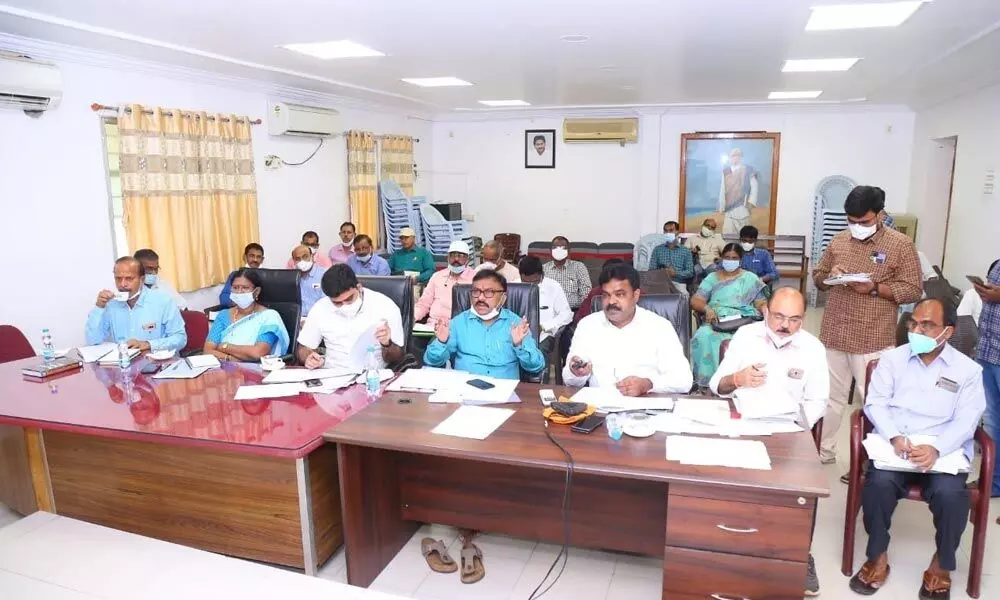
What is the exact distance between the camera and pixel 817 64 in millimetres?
5492

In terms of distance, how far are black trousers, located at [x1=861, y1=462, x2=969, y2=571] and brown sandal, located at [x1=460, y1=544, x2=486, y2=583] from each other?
5.24 feet

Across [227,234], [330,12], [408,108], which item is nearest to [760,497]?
[330,12]

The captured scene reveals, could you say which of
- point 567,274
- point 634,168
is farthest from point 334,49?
point 634,168

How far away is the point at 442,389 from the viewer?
2865 mm

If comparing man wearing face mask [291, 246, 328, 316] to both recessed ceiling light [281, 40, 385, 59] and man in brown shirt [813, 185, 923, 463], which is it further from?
man in brown shirt [813, 185, 923, 463]

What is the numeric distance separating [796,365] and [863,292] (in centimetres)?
104

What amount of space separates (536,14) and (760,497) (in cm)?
285

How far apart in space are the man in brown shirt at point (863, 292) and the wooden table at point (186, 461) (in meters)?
2.60

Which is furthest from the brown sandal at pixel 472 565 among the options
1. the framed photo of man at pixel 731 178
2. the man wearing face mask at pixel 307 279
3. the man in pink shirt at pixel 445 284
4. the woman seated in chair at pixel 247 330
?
the framed photo of man at pixel 731 178

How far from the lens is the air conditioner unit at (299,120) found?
6285 mm

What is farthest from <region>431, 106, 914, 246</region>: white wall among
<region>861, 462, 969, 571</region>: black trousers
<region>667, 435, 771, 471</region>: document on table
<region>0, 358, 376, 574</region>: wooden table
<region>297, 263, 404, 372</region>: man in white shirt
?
<region>667, 435, 771, 471</region>: document on table

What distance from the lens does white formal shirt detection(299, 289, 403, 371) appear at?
361cm

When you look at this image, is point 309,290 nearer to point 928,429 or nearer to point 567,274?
point 567,274

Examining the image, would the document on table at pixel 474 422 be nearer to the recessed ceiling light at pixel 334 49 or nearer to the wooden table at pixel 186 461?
the wooden table at pixel 186 461
